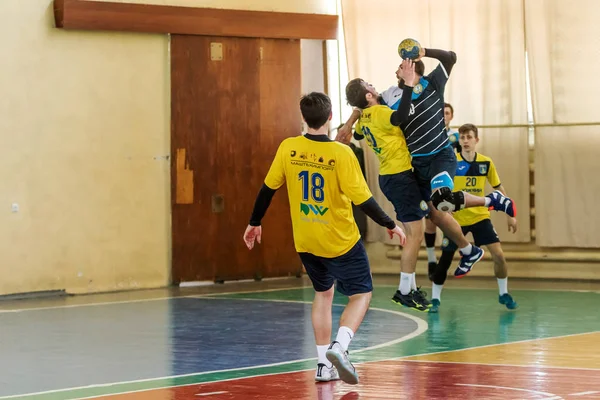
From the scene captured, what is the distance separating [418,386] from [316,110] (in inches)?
70.1

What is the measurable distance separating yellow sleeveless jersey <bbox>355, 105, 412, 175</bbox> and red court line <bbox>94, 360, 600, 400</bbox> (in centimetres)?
319

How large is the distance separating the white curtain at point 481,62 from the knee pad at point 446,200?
4.33 m

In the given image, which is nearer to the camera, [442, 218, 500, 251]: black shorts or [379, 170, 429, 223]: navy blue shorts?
[379, 170, 429, 223]: navy blue shorts

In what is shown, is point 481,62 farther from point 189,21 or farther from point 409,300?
point 409,300

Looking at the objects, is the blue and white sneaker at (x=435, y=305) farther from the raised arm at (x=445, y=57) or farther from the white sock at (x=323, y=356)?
the white sock at (x=323, y=356)

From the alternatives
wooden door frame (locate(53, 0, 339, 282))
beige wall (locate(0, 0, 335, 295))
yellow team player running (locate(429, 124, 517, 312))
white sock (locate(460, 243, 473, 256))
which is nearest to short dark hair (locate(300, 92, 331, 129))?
white sock (locate(460, 243, 473, 256))

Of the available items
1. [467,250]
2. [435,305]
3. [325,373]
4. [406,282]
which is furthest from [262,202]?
[435,305]

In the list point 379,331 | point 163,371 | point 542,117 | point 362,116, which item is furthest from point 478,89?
point 163,371

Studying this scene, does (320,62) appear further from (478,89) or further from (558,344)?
(558,344)

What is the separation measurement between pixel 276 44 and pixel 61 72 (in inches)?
119

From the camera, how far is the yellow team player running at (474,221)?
11.4 m

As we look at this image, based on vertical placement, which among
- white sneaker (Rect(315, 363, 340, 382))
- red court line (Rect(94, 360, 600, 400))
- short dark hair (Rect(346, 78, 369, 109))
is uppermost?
short dark hair (Rect(346, 78, 369, 109))

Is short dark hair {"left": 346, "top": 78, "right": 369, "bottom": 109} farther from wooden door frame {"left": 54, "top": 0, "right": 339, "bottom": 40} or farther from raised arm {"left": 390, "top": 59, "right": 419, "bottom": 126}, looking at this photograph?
wooden door frame {"left": 54, "top": 0, "right": 339, "bottom": 40}

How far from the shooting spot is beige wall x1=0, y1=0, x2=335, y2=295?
13320 millimetres
